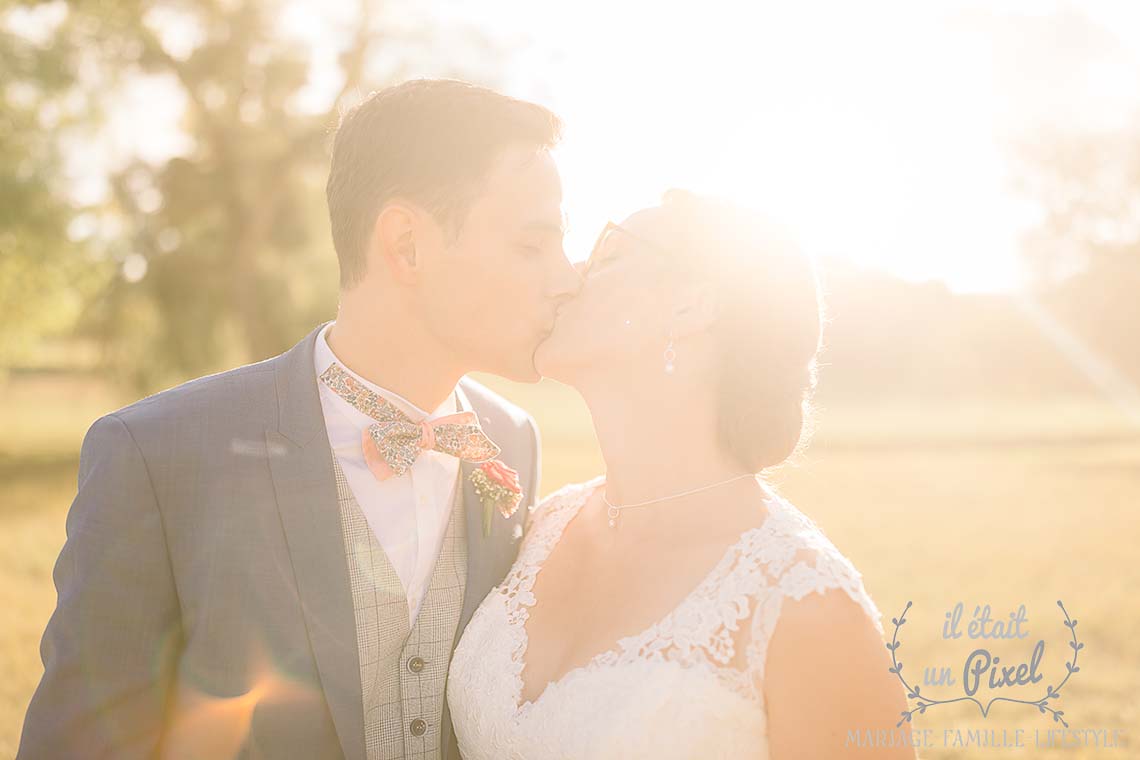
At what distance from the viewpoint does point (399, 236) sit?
10.6ft

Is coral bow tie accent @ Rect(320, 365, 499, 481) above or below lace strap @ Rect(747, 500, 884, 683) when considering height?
above

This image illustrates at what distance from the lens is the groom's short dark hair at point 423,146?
10.6ft

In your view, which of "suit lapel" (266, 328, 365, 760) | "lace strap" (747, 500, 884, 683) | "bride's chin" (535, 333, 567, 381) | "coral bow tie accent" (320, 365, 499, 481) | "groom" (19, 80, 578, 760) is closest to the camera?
"lace strap" (747, 500, 884, 683)

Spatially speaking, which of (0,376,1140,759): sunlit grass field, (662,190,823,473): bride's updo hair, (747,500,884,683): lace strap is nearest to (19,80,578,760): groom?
(662,190,823,473): bride's updo hair

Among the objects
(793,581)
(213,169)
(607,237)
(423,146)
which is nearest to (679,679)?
(793,581)

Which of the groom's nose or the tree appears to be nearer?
the groom's nose

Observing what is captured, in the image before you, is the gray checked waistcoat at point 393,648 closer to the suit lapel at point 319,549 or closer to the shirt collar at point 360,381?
the suit lapel at point 319,549

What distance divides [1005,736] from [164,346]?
1655 centimetres

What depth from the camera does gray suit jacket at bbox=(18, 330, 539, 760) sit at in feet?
8.63

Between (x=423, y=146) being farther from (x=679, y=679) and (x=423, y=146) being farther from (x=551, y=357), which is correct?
(x=679, y=679)

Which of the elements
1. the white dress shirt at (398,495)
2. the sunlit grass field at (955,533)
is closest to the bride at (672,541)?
the white dress shirt at (398,495)

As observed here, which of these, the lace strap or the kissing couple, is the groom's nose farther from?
the lace strap

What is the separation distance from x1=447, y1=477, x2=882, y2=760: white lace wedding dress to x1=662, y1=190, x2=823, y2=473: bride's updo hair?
0.25 metres

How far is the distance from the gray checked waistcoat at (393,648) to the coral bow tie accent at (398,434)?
0.15m
